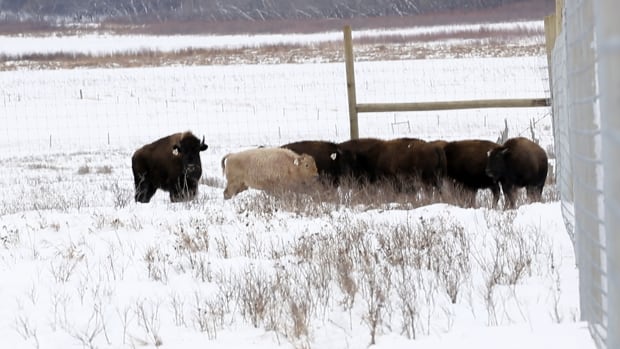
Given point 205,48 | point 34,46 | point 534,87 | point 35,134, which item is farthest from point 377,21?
point 35,134

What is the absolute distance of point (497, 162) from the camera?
12.5 m

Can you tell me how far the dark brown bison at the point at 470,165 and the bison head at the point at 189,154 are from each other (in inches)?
135

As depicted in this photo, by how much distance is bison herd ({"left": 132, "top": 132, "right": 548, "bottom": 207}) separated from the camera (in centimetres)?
1245

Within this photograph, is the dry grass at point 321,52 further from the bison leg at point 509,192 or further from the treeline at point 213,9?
the bison leg at point 509,192

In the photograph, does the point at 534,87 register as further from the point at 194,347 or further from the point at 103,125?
the point at 194,347

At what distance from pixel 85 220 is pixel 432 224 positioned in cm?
310

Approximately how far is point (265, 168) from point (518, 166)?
11.4 ft

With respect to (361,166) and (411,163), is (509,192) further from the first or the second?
(361,166)

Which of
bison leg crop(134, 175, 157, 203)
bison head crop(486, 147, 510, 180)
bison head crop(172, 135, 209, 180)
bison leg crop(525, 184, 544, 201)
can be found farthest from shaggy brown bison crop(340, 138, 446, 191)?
bison leg crop(134, 175, 157, 203)

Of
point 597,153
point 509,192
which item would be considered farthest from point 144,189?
point 597,153

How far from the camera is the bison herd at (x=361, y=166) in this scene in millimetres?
12453

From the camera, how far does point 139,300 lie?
20.1 feet

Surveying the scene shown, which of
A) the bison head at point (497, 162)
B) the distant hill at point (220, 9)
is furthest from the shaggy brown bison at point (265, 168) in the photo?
the distant hill at point (220, 9)

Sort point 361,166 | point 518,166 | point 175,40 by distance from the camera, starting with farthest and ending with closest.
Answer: point 175,40
point 361,166
point 518,166
